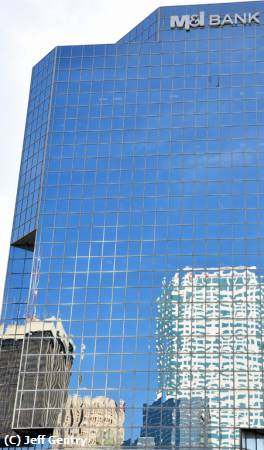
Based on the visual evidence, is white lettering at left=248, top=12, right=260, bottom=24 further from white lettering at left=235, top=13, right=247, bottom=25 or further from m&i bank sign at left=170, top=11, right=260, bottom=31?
white lettering at left=235, top=13, right=247, bottom=25

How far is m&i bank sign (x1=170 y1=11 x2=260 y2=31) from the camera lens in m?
94.3

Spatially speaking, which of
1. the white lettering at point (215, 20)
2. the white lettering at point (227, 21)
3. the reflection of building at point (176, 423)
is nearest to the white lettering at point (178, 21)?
the white lettering at point (215, 20)

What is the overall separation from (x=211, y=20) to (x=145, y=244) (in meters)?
31.9

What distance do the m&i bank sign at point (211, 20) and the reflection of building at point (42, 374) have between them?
134 ft

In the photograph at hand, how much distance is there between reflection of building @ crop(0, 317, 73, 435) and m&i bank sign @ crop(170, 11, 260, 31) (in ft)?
134

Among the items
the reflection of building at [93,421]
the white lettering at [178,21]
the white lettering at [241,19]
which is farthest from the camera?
the white lettering at [178,21]

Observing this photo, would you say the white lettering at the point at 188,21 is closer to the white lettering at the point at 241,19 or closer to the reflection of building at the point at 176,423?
the white lettering at the point at 241,19

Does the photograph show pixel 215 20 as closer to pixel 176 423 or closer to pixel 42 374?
pixel 42 374

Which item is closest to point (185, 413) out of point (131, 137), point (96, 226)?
point (96, 226)

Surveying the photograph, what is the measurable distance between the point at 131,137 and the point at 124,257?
15.4 metres

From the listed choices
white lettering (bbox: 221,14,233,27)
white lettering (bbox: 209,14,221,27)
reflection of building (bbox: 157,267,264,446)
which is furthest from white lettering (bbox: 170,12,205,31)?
reflection of building (bbox: 157,267,264,446)

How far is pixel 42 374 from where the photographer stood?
77438 millimetres

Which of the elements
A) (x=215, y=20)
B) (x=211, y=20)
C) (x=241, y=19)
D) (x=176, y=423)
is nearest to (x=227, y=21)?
(x=215, y=20)

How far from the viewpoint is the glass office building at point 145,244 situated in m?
73.8
